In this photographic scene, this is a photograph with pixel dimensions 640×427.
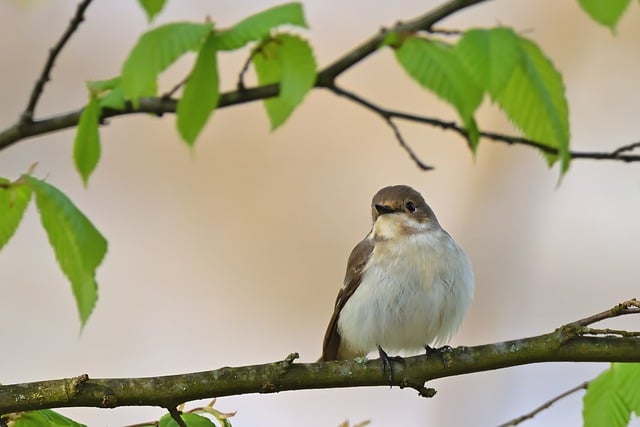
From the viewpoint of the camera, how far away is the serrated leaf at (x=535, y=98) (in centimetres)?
174

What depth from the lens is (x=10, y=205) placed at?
1.92 m

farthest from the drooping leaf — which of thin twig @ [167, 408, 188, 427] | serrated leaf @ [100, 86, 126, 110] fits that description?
thin twig @ [167, 408, 188, 427]

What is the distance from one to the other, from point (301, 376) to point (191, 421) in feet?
1.02

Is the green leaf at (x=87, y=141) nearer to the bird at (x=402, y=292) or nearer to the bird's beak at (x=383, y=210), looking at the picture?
the bird at (x=402, y=292)

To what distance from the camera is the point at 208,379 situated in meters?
2.36

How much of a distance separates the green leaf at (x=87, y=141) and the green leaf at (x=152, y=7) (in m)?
0.22

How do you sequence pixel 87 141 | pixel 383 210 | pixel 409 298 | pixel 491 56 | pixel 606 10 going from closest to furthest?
pixel 606 10 < pixel 491 56 < pixel 87 141 < pixel 409 298 < pixel 383 210

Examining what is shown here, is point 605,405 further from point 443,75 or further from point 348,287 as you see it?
point 348,287

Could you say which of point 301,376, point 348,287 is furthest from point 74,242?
point 348,287

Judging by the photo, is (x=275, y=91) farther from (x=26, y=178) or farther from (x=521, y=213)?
(x=521, y=213)

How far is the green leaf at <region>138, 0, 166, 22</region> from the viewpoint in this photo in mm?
1721

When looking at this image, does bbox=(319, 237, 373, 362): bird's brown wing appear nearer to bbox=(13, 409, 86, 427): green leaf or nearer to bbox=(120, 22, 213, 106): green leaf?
bbox=(13, 409, 86, 427): green leaf

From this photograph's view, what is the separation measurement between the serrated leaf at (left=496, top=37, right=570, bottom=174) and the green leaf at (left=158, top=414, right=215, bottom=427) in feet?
3.18

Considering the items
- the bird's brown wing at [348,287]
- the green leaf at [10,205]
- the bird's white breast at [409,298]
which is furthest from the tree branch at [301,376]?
the bird's brown wing at [348,287]
